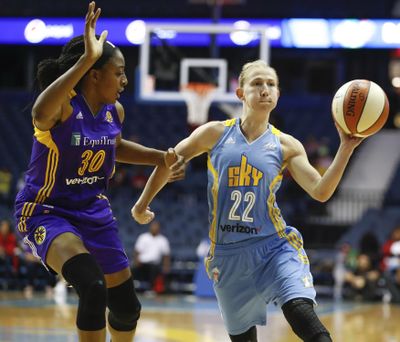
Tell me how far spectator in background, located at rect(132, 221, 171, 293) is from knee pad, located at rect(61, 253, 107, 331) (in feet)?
38.7

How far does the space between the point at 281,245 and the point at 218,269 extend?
414 millimetres

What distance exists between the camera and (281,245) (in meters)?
5.18

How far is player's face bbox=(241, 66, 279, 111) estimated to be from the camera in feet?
17.5

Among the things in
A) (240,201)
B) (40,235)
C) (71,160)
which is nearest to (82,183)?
(71,160)

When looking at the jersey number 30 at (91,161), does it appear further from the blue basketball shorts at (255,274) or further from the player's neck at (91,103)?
the blue basketball shorts at (255,274)

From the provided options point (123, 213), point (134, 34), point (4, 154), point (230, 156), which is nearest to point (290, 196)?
point (123, 213)

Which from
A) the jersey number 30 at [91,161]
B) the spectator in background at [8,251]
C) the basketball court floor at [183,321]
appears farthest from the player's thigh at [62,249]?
the spectator in background at [8,251]

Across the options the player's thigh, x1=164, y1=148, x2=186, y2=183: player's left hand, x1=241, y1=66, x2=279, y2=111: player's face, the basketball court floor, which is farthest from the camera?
the basketball court floor

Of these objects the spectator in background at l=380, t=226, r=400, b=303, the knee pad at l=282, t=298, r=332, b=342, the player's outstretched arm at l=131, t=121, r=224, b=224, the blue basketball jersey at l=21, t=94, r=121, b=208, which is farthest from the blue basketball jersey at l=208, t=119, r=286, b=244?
the spectator in background at l=380, t=226, r=400, b=303

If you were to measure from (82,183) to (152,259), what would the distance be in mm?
11561

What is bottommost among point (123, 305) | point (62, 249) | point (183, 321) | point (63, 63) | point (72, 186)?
point (183, 321)

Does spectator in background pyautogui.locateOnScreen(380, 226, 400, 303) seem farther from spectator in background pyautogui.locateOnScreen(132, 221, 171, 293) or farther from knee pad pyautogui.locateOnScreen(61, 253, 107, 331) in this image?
knee pad pyautogui.locateOnScreen(61, 253, 107, 331)

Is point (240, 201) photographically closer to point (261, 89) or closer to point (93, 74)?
point (261, 89)

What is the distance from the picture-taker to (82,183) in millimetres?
4945
